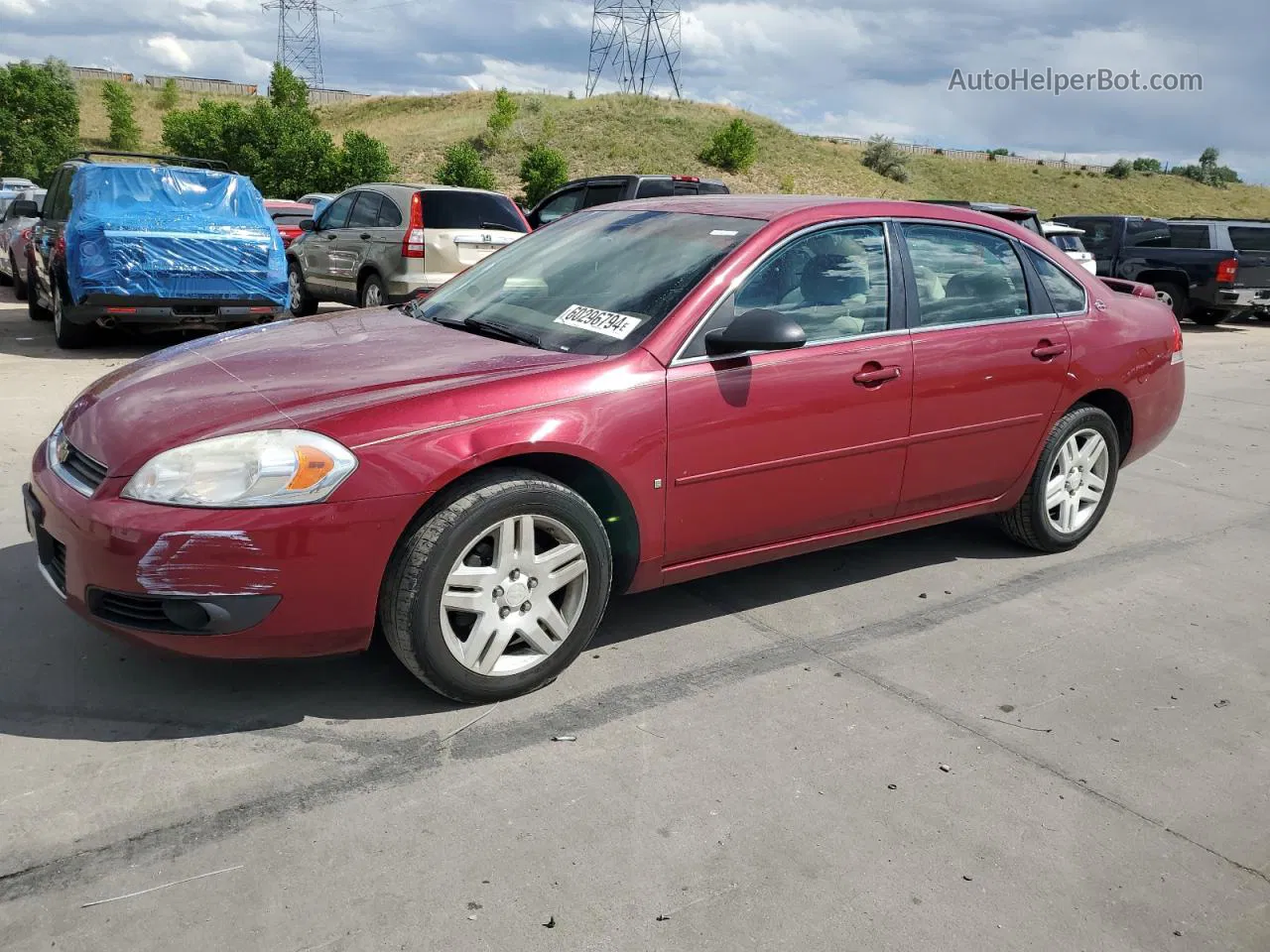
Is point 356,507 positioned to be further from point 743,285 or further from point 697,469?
point 743,285

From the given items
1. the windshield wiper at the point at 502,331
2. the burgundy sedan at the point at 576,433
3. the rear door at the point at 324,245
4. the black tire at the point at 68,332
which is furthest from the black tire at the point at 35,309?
the windshield wiper at the point at 502,331

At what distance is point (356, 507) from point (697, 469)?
1.21 m

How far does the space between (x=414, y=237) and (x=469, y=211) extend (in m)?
0.78

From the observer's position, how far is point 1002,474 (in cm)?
493

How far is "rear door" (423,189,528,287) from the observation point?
38.3 ft

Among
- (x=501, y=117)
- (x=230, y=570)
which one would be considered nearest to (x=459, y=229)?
(x=230, y=570)

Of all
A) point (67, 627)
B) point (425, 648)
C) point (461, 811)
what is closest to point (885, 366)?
point (425, 648)

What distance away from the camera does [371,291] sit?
1230 centimetres

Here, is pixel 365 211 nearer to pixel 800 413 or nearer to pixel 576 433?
pixel 800 413

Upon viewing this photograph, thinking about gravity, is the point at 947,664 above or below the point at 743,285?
below

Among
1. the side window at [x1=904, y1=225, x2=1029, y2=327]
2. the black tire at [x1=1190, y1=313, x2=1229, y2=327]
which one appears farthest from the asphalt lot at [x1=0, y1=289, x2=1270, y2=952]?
the black tire at [x1=1190, y1=313, x2=1229, y2=327]

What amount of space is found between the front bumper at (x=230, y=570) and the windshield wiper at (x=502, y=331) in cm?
95

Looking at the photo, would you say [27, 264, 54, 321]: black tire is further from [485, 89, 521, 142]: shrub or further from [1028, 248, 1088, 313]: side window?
[485, 89, 521, 142]: shrub

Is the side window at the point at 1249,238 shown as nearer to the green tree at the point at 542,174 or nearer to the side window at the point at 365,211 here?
the side window at the point at 365,211
